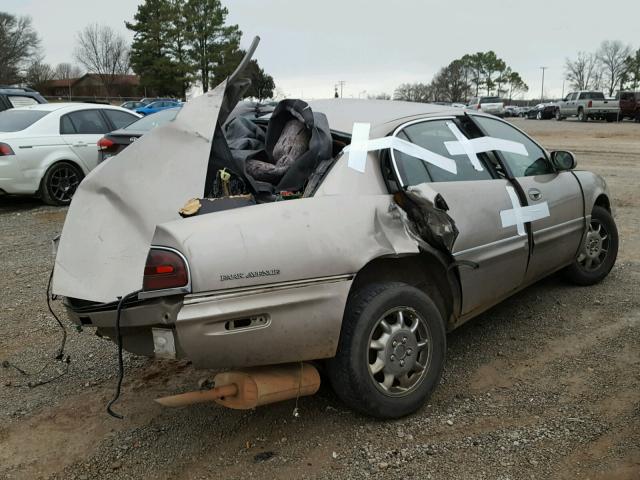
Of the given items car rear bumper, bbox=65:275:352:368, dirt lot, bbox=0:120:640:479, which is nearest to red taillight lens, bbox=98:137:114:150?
dirt lot, bbox=0:120:640:479

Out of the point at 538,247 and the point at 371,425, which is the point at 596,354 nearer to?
the point at 538,247

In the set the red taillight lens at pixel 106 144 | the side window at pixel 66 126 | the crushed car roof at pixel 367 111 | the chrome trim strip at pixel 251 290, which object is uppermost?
the side window at pixel 66 126

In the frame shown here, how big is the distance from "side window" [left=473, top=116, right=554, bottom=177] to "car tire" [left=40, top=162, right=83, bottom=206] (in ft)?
24.1

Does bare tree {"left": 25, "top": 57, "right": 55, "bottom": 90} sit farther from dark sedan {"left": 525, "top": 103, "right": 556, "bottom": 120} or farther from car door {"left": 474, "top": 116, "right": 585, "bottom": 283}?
car door {"left": 474, "top": 116, "right": 585, "bottom": 283}

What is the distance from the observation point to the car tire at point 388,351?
2922mm

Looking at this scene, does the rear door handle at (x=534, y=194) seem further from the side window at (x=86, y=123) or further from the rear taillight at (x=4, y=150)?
the side window at (x=86, y=123)

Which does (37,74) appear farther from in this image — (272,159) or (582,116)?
(272,159)

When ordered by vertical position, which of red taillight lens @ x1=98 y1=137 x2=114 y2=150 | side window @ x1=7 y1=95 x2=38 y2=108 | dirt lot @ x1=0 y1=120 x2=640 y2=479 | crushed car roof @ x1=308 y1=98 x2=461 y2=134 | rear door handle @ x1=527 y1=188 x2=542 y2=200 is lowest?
dirt lot @ x1=0 y1=120 x2=640 y2=479

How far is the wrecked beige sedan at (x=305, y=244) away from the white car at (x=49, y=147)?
6.27m

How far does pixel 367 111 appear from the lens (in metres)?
3.86

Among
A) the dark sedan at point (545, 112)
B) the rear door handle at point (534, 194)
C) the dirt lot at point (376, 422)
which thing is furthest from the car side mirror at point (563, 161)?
the dark sedan at point (545, 112)

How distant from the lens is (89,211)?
317 centimetres

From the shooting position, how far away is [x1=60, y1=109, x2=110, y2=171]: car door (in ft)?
→ 31.6

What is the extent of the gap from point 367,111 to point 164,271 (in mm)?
1865
